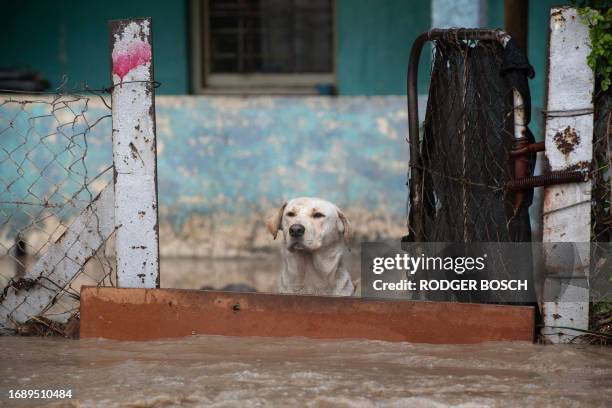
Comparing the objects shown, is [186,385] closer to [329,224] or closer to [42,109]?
[329,224]

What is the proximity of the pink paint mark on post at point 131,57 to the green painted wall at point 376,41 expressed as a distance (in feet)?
16.1

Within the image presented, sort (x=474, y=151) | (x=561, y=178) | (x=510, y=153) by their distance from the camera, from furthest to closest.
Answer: (x=474, y=151), (x=510, y=153), (x=561, y=178)

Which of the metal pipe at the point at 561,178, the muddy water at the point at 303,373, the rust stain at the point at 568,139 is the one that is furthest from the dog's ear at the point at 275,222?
the rust stain at the point at 568,139

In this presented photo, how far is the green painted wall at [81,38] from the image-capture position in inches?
367

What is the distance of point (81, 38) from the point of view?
951 centimetres

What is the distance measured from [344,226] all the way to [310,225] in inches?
11.3

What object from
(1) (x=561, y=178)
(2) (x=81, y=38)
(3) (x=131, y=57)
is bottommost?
(1) (x=561, y=178)

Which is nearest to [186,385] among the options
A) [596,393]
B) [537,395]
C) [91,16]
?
[537,395]

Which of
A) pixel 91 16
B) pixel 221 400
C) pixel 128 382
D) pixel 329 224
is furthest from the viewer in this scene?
pixel 91 16

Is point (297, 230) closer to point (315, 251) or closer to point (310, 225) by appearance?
point (310, 225)

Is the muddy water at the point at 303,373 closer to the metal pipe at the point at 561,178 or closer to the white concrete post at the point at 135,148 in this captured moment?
the white concrete post at the point at 135,148

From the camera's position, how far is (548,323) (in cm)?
420

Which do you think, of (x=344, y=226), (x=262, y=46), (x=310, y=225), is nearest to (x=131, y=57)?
(x=310, y=225)

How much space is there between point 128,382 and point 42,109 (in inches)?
189
